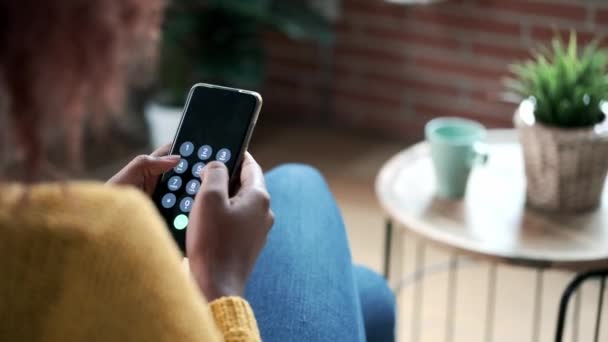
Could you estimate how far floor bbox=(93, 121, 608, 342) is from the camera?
184cm

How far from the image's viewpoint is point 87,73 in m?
0.51

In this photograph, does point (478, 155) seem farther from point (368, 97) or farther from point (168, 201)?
point (368, 97)

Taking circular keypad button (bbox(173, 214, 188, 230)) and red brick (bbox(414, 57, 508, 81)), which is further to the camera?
red brick (bbox(414, 57, 508, 81))

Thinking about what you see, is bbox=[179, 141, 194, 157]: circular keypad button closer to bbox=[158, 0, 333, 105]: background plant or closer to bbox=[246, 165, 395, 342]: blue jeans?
bbox=[246, 165, 395, 342]: blue jeans

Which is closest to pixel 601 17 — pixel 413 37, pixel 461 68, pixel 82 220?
pixel 461 68

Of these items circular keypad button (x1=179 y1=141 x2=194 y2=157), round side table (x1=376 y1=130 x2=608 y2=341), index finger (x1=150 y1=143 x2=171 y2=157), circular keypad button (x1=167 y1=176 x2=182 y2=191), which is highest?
circular keypad button (x1=179 y1=141 x2=194 y2=157)

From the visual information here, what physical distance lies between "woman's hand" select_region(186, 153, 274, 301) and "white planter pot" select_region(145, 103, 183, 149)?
1612 millimetres

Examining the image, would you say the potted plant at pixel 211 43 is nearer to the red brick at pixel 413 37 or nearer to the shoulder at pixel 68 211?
the red brick at pixel 413 37

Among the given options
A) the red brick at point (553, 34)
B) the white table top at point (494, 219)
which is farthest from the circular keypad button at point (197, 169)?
the red brick at point (553, 34)

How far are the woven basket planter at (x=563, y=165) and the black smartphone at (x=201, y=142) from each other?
51cm

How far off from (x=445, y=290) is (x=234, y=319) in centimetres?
132

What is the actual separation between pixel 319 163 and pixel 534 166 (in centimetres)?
A: 127

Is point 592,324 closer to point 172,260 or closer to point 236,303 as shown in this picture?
point 236,303

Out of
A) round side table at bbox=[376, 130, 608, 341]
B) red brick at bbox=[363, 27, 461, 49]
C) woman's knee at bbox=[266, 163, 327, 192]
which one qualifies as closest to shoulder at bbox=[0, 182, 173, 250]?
woman's knee at bbox=[266, 163, 327, 192]
